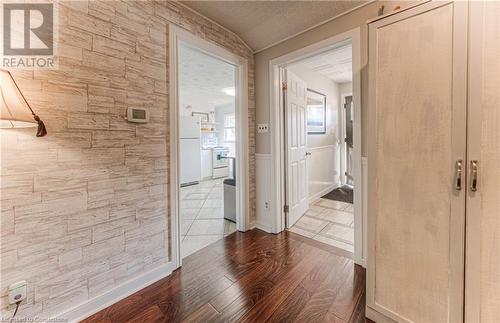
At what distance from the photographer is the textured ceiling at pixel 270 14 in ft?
6.29

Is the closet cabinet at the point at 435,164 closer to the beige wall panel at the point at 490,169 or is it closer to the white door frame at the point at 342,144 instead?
the beige wall panel at the point at 490,169

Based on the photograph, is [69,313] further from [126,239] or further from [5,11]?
[5,11]

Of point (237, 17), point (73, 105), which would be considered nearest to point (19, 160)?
point (73, 105)

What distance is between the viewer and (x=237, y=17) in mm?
2152

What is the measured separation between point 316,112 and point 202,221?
9.62 feet

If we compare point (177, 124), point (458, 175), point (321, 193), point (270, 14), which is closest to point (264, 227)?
point (177, 124)

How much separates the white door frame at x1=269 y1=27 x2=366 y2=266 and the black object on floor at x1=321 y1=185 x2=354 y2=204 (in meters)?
1.81

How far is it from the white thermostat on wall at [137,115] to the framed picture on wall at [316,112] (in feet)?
9.51

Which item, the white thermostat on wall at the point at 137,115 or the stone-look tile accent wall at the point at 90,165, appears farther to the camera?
the white thermostat on wall at the point at 137,115

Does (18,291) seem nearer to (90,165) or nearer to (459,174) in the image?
(90,165)

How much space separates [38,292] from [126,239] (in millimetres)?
517

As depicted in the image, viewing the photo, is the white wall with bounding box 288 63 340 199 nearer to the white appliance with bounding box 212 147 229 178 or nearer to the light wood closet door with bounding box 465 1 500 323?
the light wood closet door with bounding box 465 1 500 323

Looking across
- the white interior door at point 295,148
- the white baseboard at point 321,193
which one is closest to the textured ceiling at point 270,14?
the white interior door at point 295,148

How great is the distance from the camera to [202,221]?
3.17 m
